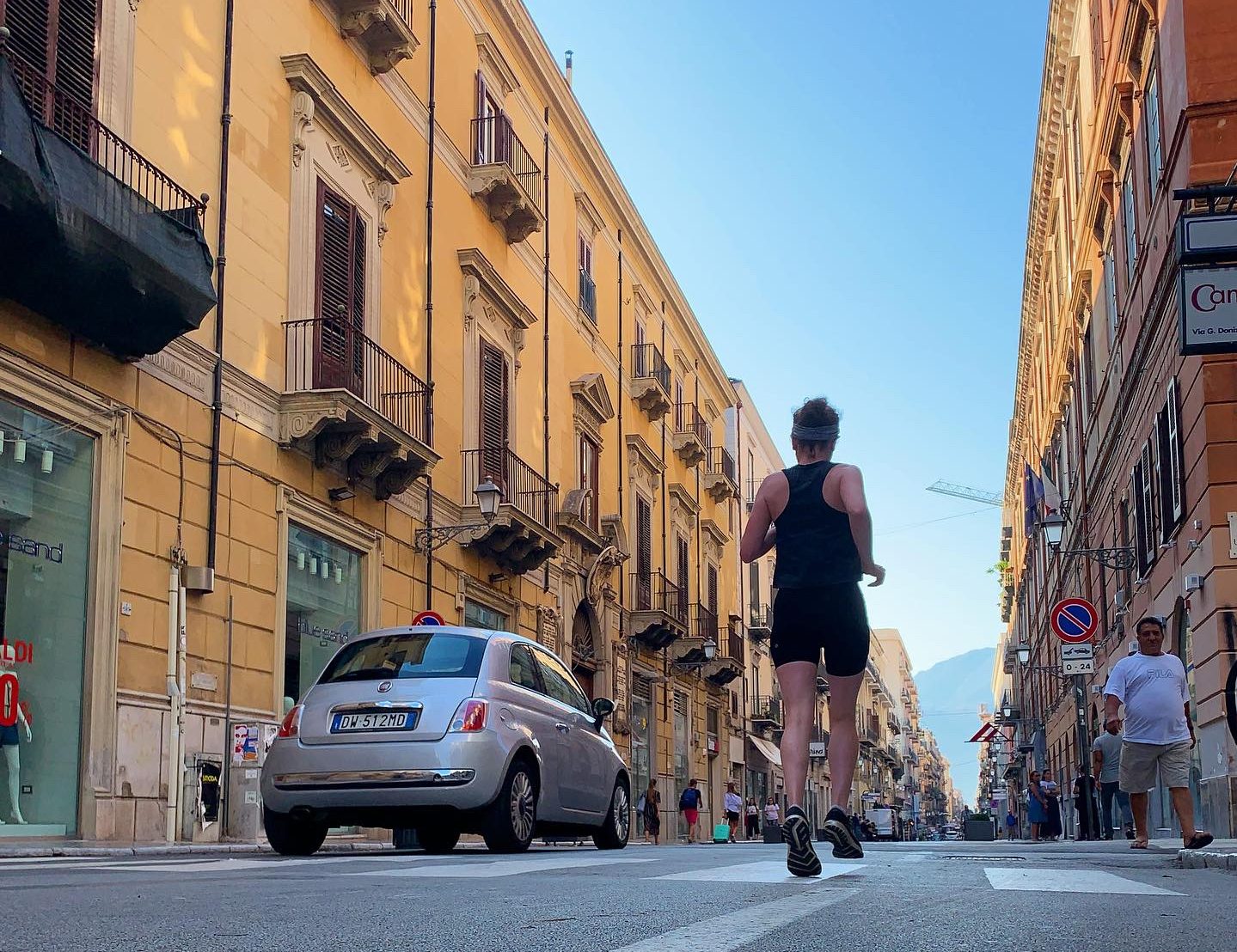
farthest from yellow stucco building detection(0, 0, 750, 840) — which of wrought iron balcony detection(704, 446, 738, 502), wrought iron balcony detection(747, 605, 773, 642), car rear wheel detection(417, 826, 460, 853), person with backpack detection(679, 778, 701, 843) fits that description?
wrought iron balcony detection(747, 605, 773, 642)

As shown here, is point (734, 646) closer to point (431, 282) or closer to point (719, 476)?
point (719, 476)

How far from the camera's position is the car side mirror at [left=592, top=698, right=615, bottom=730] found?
1209 cm

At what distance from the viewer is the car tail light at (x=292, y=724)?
10.3m

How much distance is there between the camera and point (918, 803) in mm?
146000

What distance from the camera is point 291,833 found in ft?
34.1

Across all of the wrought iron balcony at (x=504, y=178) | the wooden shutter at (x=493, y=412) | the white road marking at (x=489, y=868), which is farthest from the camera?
the wrought iron balcony at (x=504, y=178)

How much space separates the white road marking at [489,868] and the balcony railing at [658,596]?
26.0 metres

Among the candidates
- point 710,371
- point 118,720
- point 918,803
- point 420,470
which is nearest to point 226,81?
point 420,470

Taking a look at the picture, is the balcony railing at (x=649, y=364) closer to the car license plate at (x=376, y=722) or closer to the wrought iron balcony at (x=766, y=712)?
the wrought iron balcony at (x=766, y=712)

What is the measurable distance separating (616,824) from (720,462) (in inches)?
1357

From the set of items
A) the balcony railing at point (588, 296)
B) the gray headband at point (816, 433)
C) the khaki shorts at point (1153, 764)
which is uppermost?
the balcony railing at point (588, 296)

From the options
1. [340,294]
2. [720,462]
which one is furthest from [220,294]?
[720,462]

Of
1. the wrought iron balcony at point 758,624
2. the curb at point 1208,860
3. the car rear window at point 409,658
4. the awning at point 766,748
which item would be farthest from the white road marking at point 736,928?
the wrought iron balcony at point 758,624

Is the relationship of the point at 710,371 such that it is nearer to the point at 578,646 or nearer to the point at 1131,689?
the point at 578,646
